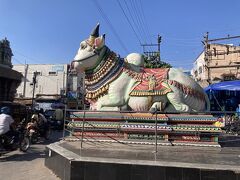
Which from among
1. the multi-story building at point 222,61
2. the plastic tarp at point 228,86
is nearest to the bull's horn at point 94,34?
the plastic tarp at point 228,86

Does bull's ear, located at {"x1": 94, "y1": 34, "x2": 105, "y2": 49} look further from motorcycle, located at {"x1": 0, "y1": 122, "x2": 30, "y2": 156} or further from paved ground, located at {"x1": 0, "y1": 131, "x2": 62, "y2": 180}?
motorcycle, located at {"x1": 0, "y1": 122, "x2": 30, "y2": 156}

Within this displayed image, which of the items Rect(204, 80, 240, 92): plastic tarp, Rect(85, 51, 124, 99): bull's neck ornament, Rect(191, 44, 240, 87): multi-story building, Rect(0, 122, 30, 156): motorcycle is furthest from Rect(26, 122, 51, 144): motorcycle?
Rect(191, 44, 240, 87): multi-story building

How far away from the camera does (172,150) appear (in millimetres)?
5340

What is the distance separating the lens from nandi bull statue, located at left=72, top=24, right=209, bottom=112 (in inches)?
248

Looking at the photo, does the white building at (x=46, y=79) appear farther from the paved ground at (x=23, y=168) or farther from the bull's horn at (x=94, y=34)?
the bull's horn at (x=94, y=34)

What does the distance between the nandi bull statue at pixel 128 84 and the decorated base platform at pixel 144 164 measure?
4.38 feet

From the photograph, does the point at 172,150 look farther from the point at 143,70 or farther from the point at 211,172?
the point at 143,70

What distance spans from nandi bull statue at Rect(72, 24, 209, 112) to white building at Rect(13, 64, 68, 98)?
106 ft

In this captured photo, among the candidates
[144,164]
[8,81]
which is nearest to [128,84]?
[144,164]

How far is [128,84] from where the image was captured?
651 cm

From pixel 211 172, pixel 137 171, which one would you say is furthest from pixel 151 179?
pixel 211 172

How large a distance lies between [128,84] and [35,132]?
5991 mm

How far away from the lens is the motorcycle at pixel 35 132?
35.5 ft

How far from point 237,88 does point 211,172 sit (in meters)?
8.65
